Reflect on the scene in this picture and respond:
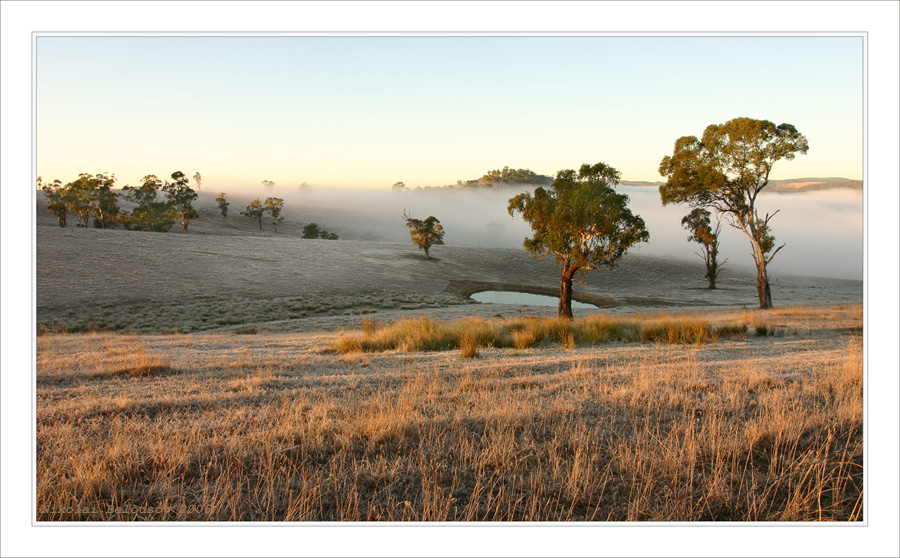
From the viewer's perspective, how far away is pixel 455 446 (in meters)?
5.09

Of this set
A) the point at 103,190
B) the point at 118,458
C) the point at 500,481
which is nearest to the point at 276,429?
the point at 118,458

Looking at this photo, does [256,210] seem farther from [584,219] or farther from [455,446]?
[455,446]

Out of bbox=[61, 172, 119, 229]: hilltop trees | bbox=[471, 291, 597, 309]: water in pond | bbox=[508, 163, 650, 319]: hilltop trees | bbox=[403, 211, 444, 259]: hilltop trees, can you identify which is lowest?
bbox=[471, 291, 597, 309]: water in pond

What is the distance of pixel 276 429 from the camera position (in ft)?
18.0

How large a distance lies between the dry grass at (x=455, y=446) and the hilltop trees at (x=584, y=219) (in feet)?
46.6

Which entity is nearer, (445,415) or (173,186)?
(445,415)

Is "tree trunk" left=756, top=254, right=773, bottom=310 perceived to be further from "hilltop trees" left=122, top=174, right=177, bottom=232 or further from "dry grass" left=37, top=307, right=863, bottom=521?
"hilltop trees" left=122, top=174, right=177, bottom=232

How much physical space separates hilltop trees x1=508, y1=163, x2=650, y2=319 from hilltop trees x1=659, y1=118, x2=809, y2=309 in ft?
30.9

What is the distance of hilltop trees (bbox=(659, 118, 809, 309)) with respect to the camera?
90.7 feet

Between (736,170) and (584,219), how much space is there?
502 inches

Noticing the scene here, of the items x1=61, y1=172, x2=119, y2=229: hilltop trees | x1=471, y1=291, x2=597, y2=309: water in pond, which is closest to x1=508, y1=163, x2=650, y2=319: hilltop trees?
x1=471, y1=291, x2=597, y2=309: water in pond

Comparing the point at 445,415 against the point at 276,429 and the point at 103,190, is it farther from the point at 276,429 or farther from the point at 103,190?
the point at 103,190

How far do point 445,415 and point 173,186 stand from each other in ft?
329

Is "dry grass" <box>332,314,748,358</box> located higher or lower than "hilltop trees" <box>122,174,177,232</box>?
lower
